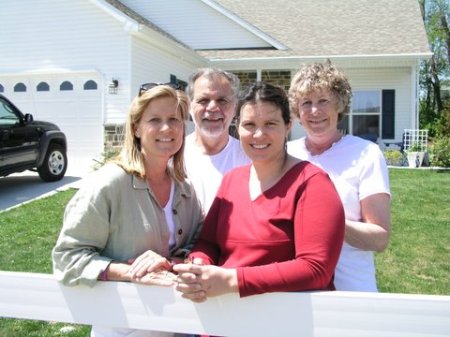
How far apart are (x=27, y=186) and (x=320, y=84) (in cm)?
792

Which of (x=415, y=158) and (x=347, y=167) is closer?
(x=347, y=167)

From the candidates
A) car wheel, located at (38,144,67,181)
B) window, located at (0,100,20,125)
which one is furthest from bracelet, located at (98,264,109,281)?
car wheel, located at (38,144,67,181)

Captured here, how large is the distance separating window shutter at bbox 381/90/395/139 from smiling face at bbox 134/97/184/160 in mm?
14447

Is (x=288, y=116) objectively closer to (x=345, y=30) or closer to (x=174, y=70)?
Result: (x=174, y=70)

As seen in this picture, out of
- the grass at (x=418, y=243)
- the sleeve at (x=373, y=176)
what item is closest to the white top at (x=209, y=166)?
the sleeve at (x=373, y=176)

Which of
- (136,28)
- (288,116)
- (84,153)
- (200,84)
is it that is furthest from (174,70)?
(288,116)

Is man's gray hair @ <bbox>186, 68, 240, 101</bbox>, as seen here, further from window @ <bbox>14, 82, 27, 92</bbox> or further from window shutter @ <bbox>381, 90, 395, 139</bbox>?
window shutter @ <bbox>381, 90, 395, 139</bbox>

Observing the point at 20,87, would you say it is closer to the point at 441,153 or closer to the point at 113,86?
the point at 113,86

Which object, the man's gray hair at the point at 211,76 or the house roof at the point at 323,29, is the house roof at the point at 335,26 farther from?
the man's gray hair at the point at 211,76

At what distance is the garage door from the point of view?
12.6 meters

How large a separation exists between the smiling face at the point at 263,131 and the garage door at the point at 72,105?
10.9 meters

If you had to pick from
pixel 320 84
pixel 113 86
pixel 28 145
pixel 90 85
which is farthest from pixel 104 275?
pixel 90 85

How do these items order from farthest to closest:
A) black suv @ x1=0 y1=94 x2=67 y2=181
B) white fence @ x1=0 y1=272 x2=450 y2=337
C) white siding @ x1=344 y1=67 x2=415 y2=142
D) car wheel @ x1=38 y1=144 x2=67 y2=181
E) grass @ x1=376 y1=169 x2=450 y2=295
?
white siding @ x1=344 y1=67 x2=415 y2=142, car wheel @ x1=38 y1=144 x2=67 y2=181, black suv @ x1=0 y1=94 x2=67 y2=181, grass @ x1=376 y1=169 x2=450 y2=295, white fence @ x1=0 y1=272 x2=450 y2=337

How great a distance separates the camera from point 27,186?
913cm
